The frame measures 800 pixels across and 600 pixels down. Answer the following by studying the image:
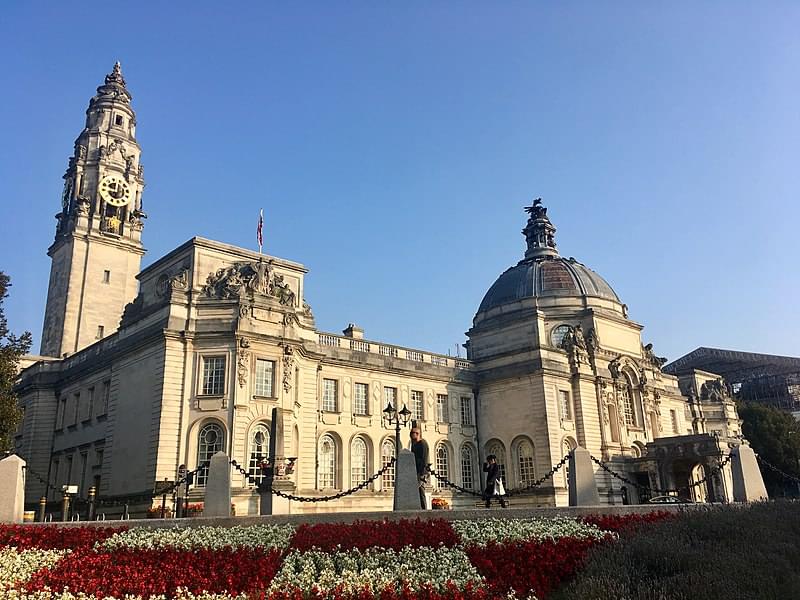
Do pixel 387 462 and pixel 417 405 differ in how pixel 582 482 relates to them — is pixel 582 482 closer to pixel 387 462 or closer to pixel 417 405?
pixel 387 462

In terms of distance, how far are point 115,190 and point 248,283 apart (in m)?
32.5

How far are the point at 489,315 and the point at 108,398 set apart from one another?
3020cm

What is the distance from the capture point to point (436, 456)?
158 feet

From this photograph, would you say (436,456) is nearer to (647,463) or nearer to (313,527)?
(647,463)

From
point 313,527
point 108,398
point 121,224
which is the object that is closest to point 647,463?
point 108,398

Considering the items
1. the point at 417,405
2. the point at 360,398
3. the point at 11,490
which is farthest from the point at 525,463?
the point at 11,490

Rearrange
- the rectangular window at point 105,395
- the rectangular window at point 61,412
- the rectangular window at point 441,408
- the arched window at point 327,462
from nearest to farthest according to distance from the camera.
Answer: the rectangular window at point 105,395, the arched window at point 327,462, the rectangular window at point 61,412, the rectangular window at point 441,408

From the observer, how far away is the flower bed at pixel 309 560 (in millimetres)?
12031

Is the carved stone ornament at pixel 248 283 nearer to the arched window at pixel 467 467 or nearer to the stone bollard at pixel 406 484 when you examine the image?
the stone bollard at pixel 406 484

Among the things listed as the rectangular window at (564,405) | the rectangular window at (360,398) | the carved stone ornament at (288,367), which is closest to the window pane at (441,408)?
the rectangular window at (360,398)

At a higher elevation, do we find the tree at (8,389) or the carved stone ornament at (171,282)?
the carved stone ornament at (171,282)

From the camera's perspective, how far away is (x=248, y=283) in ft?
123

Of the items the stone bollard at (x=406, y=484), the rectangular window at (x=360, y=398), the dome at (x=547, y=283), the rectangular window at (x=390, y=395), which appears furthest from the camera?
the dome at (x=547, y=283)

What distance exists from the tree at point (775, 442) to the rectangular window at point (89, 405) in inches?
2394
